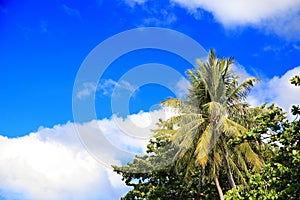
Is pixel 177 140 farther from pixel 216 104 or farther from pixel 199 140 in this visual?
pixel 216 104

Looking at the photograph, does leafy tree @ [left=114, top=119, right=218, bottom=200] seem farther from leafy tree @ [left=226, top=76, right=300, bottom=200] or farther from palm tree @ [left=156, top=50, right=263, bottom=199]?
leafy tree @ [left=226, top=76, right=300, bottom=200]

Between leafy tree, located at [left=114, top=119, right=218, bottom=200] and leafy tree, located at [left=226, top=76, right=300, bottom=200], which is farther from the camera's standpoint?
leafy tree, located at [left=114, top=119, right=218, bottom=200]

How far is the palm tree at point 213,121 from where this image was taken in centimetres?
1844

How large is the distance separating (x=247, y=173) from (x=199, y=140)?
9.24 ft

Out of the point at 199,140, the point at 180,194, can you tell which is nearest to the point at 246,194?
the point at 199,140

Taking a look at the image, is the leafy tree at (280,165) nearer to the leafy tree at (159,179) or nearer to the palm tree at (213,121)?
the palm tree at (213,121)

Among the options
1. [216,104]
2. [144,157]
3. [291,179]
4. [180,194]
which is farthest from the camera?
[144,157]

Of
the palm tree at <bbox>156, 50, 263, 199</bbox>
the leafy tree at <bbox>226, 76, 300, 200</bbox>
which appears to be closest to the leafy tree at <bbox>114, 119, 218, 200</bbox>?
the palm tree at <bbox>156, 50, 263, 199</bbox>

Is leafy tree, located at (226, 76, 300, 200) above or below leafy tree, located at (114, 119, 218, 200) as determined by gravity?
below

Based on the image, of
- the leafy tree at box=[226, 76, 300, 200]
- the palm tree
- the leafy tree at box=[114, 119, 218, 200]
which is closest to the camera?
the leafy tree at box=[226, 76, 300, 200]

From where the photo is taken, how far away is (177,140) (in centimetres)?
1908

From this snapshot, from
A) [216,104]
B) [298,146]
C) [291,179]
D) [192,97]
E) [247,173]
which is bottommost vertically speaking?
[291,179]

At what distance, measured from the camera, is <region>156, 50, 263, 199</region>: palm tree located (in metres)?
18.4

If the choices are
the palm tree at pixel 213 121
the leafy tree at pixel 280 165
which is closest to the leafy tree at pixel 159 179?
the palm tree at pixel 213 121
